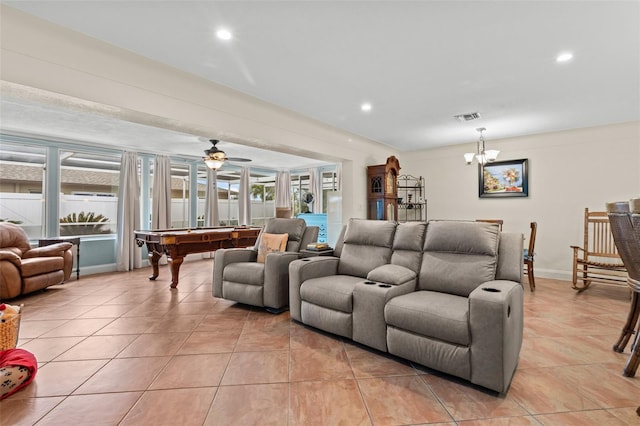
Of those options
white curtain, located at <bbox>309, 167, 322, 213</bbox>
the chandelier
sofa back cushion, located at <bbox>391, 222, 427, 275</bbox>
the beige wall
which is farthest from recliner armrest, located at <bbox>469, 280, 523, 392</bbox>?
white curtain, located at <bbox>309, 167, 322, 213</bbox>

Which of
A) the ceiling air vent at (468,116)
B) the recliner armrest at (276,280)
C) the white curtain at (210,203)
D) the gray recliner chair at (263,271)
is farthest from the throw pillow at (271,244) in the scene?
the white curtain at (210,203)

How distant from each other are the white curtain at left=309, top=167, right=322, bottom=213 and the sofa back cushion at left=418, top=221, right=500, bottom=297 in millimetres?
6116

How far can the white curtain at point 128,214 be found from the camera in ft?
19.3

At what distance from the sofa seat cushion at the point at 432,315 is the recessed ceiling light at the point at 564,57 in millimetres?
2413

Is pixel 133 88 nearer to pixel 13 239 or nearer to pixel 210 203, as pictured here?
pixel 13 239

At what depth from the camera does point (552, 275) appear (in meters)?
5.13

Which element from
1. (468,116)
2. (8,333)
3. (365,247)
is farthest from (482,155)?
(8,333)

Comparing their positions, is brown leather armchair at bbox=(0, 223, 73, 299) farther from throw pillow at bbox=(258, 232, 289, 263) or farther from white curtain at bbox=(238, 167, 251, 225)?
white curtain at bbox=(238, 167, 251, 225)

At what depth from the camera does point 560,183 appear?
5.10m

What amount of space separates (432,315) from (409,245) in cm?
92

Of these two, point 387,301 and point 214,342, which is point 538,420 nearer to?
point 387,301

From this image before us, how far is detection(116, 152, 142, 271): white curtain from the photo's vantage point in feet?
19.3

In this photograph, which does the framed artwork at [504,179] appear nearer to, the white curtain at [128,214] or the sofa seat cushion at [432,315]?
the sofa seat cushion at [432,315]

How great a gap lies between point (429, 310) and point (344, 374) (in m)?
0.74
